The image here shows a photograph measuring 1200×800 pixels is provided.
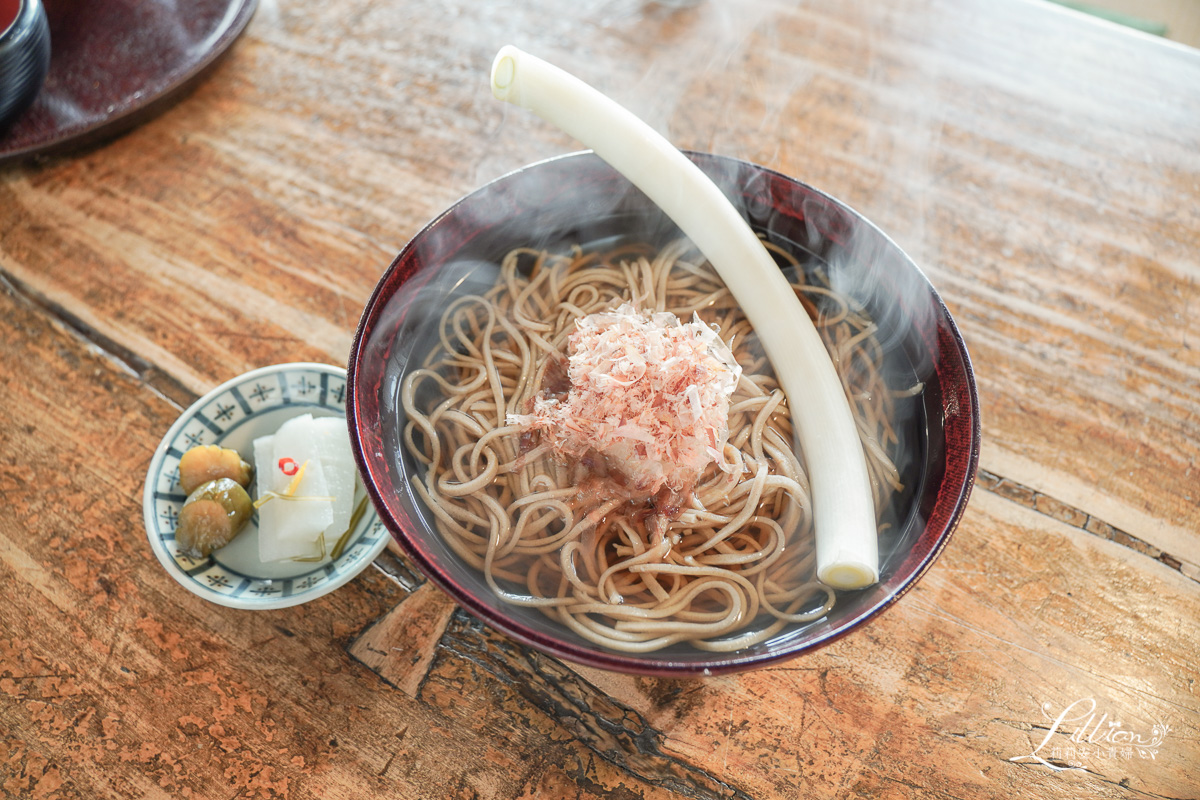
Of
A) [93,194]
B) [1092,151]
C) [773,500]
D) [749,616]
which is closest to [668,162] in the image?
[773,500]

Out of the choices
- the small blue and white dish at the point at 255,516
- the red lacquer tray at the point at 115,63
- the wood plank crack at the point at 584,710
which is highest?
the red lacquer tray at the point at 115,63

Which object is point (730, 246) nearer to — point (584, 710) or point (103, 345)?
point (584, 710)

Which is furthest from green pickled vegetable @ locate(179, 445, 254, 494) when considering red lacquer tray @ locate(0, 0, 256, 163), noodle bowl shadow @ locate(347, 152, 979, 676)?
red lacquer tray @ locate(0, 0, 256, 163)

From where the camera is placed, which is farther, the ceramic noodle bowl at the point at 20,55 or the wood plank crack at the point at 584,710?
the ceramic noodle bowl at the point at 20,55

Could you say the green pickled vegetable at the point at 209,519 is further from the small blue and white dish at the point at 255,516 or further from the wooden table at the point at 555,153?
the wooden table at the point at 555,153

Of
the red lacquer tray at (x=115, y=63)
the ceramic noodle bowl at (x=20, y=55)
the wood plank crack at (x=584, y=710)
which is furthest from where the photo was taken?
the red lacquer tray at (x=115, y=63)

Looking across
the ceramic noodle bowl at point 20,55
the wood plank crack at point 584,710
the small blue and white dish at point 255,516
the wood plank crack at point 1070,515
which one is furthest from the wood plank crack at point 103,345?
the wood plank crack at point 1070,515

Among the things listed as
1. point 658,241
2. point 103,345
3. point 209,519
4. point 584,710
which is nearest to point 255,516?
point 209,519

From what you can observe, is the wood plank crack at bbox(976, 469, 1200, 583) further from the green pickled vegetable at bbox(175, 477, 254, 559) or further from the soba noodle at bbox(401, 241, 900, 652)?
the green pickled vegetable at bbox(175, 477, 254, 559)
